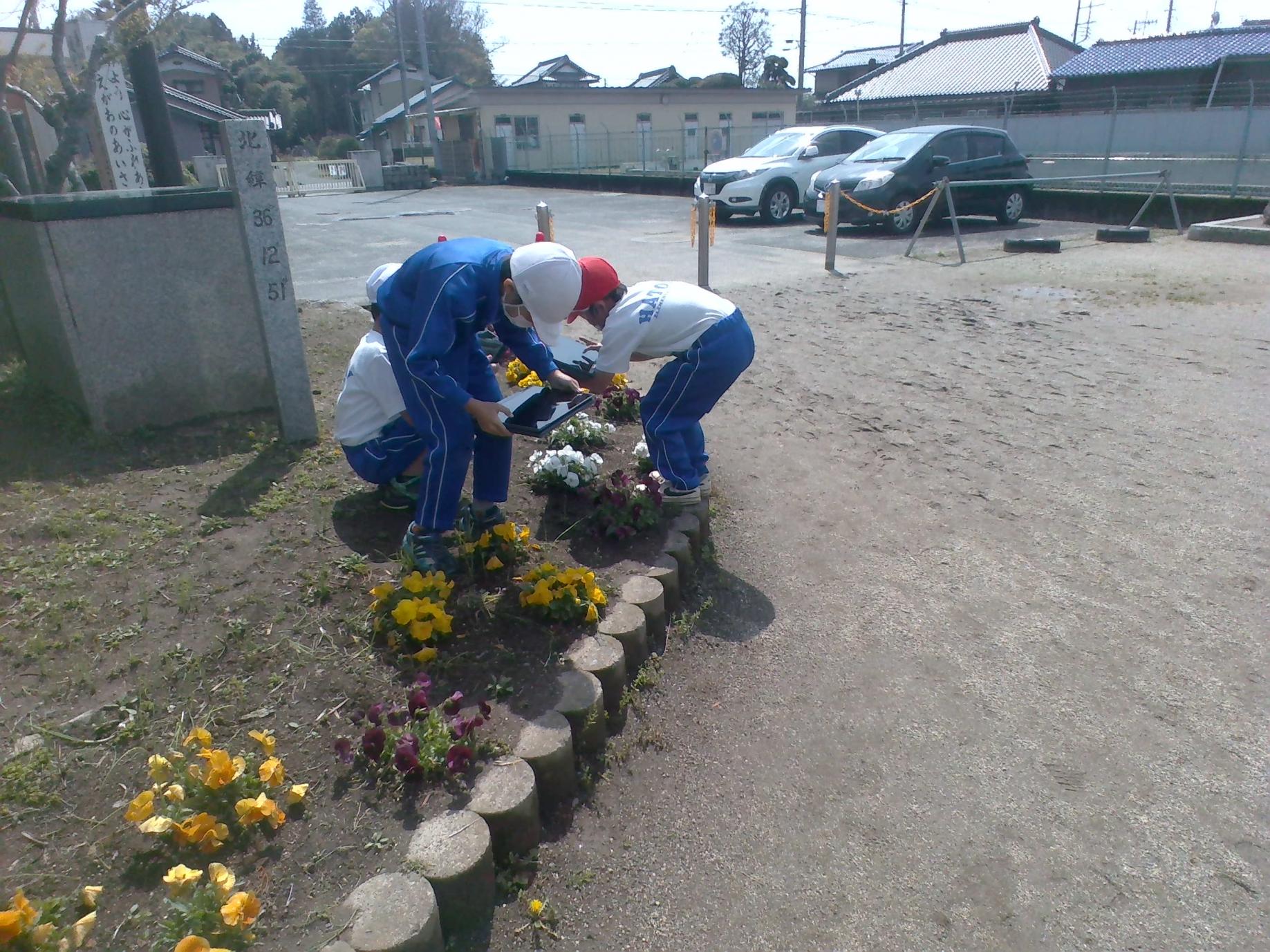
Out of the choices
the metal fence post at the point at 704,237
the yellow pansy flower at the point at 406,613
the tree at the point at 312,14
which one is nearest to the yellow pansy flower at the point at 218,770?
the yellow pansy flower at the point at 406,613

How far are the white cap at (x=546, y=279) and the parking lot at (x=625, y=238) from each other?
6.57m

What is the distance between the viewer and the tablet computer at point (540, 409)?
341cm

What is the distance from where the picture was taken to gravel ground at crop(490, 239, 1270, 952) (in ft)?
7.46

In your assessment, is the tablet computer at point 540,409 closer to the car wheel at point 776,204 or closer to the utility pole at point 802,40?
the car wheel at point 776,204

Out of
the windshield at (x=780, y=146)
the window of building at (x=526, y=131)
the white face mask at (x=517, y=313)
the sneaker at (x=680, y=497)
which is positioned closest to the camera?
the white face mask at (x=517, y=313)

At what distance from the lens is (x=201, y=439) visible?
4.70 meters

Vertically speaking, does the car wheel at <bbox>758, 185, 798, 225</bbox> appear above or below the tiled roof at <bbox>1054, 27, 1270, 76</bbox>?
below

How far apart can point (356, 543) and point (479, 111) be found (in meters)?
34.0

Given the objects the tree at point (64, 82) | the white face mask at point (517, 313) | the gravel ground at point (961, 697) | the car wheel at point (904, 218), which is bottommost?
the gravel ground at point (961, 697)

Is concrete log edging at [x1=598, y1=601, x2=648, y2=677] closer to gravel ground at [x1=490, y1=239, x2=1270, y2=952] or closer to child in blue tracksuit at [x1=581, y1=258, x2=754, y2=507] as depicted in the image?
gravel ground at [x1=490, y1=239, x2=1270, y2=952]

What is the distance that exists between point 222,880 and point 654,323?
2726mm

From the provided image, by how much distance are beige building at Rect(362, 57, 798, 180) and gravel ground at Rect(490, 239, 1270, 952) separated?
2832 cm

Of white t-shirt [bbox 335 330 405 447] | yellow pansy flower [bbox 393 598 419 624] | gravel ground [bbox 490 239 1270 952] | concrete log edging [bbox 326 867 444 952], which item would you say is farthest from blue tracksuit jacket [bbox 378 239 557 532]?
concrete log edging [bbox 326 867 444 952]

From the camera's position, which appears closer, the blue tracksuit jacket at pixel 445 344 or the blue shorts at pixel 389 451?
the blue tracksuit jacket at pixel 445 344
